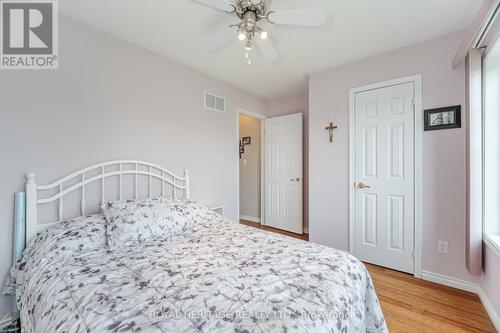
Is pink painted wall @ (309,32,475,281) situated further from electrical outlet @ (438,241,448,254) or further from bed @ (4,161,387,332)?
bed @ (4,161,387,332)

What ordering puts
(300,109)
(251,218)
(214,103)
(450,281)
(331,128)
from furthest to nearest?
(251,218) < (300,109) < (214,103) < (331,128) < (450,281)

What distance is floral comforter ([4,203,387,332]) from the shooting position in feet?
2.63

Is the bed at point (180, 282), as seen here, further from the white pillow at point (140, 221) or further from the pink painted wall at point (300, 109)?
the pink painted wall at point (300, 109)

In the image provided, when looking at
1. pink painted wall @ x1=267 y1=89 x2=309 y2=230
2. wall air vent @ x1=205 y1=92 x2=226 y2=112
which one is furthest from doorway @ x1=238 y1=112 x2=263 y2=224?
wall air vent @ x1=205 y1=92 x2=226 y2=112

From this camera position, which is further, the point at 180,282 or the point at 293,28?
the point at 293,28

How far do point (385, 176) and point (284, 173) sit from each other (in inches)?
67.1

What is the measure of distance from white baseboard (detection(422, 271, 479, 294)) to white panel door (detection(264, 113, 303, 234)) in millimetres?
1756

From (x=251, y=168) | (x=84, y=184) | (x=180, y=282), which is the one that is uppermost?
(x=251, y=168)

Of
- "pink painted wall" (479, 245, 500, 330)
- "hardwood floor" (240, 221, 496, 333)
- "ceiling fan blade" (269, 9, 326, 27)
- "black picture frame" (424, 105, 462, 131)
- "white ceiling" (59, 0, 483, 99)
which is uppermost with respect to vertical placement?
"white ceiling" (59, 0, 483, 99)

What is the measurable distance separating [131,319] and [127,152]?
5.68 ft

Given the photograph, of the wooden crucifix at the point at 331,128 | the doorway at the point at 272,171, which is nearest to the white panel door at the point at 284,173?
the doorway at the point at 272,171

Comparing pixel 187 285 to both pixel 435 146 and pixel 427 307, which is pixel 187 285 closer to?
pixel 427 307

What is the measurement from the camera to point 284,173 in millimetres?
3846

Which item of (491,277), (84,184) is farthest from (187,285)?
(491,277)
